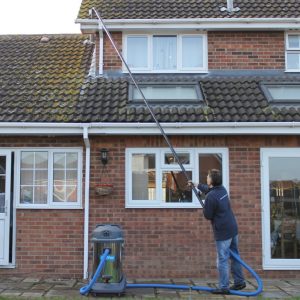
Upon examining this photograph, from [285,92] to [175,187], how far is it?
3159mm

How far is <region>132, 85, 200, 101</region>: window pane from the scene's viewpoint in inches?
429

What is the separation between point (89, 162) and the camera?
1025 centimetres

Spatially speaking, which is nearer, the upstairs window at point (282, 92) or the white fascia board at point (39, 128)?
the white fascia board at point (39, 128)

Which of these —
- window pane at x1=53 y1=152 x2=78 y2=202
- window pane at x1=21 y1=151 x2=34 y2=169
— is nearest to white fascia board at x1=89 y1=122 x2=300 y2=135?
window pane at x1=53 y1=152 x2=78 y2=202

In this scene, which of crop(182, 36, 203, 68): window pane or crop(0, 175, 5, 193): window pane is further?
crop(182, 36, 203, 68): window pane

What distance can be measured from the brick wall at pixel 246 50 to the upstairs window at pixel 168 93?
124 centimetres

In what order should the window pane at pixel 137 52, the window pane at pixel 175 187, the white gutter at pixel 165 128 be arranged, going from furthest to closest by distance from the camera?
the window pane at pixel 137 52 < the window pane at pixel 175 187 < the white gutter at pixel 165 128

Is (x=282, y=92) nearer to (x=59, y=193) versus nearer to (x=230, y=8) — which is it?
(x=230, y=8)

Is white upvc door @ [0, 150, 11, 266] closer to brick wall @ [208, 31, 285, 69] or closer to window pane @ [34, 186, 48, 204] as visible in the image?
window pane @ [34, 186, 48, 204]

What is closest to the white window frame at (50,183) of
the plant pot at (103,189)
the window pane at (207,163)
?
the plant pot at (103,189)

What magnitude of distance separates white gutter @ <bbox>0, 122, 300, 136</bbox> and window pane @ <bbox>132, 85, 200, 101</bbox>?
107 cm

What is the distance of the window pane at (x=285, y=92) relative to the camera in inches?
429

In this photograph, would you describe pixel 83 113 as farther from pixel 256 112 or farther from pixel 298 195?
pixel 298 195

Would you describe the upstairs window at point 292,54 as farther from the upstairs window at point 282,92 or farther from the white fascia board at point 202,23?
the upstairs window at point 282,92
